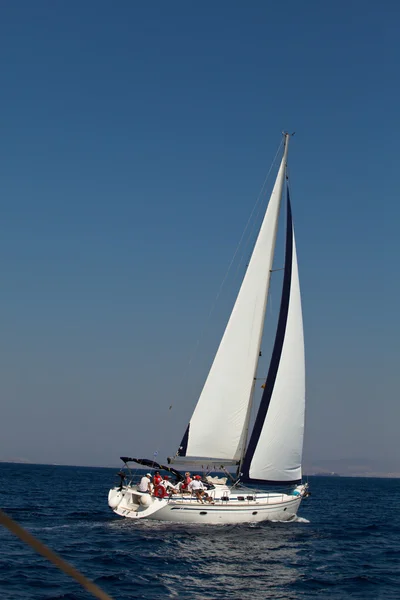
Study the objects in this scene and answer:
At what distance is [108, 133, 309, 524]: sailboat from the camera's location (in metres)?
29.0

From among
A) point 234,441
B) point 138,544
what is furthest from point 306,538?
point 138,544

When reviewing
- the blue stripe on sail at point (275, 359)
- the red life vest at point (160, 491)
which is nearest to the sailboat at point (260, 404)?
the blue stripe on sail at point (275, 359)

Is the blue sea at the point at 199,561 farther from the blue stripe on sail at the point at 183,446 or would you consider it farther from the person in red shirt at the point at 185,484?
the blue stripe on sail at the point at 183,446

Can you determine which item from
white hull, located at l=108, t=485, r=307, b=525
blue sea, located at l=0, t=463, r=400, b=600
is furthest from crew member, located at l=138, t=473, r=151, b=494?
blue sea, located at l=0, t=463, r=400, b=600

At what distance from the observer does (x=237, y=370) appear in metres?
30.3

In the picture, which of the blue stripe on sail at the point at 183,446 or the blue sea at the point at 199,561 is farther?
the blue stripe on sail at the point at 183,446

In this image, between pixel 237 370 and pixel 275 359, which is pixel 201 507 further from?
pixel 275 359

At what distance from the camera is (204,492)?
2683 cm

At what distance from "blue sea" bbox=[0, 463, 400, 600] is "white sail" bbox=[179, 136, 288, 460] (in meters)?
4.36

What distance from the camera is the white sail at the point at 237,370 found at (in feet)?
98.0

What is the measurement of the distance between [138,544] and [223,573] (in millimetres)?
4605

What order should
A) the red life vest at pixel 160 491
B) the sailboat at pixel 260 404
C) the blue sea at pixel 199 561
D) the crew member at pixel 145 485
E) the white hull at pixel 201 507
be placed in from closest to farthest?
the blue sea at pixel 199 561
the white hull at pixel 201 507
the red life vest at pixel 160 491
the crew member at pixel 145 485
the sailboat at pixel 260 404

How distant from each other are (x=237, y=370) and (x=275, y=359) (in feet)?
6.00

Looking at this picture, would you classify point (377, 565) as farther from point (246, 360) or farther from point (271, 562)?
point (246, 360)
